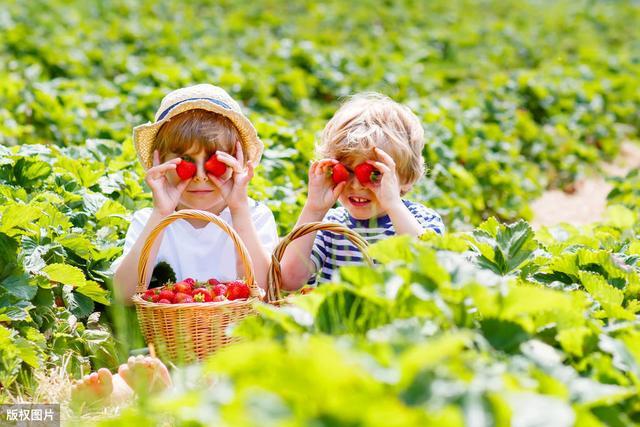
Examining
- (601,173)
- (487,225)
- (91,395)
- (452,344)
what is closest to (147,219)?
(91,395)

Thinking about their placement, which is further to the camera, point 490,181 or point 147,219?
point 490,181

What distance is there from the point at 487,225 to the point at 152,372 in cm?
132

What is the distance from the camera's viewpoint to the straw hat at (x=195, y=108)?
3.58m

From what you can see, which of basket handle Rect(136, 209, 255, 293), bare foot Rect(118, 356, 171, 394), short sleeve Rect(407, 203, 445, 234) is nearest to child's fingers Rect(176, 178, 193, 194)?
basket handle Rect(136, 209, 255, 293)

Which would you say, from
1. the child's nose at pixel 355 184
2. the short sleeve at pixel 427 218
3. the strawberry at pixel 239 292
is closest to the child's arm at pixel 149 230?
the strawberry at pixel 239 292

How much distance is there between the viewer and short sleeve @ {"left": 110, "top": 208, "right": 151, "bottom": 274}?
137 inches

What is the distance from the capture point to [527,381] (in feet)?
5.66

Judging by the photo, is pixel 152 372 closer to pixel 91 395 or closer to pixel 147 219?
pixel 91 395

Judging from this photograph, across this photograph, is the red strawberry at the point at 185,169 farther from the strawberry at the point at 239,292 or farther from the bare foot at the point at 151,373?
the bare foot at the point at 151,373

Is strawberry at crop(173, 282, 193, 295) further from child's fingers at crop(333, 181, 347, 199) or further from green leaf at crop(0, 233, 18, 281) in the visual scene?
child's fingers at crop(333, 181, 347, 199)

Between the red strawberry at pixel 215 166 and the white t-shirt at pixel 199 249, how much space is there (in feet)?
0.87

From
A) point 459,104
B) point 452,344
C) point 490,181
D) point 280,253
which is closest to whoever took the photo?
point 452,344

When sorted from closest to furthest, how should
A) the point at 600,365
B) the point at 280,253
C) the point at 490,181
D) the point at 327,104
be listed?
the point at 600,365
the point at 280,253
the point at 490,181
the point at 327,104

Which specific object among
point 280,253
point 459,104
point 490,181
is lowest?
point 280,253
